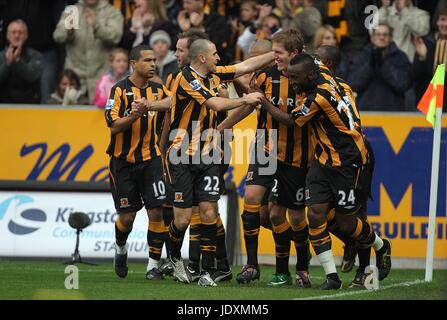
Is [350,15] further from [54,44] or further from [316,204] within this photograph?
[316,204]

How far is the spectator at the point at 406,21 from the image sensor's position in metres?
16.6

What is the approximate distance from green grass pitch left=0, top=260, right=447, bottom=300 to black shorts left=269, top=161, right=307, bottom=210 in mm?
830

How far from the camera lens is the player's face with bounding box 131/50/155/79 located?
1253 cm

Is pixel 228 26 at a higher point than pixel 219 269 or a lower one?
higher

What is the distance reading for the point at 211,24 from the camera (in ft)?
54.9

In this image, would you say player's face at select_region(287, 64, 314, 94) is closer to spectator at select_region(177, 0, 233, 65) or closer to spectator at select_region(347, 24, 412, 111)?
spectator at select_region(347, 24, 412, 111)

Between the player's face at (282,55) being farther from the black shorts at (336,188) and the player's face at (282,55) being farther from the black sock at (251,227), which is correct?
the black sock at (251,227)

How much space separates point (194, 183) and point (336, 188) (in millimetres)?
1466

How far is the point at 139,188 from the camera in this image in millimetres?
12734

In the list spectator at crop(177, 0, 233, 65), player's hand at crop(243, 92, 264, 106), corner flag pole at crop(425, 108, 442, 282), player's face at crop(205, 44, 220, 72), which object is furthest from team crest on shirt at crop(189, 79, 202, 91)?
spectator at crop(177, 0, 233, 65)

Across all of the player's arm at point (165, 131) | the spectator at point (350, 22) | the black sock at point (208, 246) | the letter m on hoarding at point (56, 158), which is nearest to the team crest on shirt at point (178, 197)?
the black sock at point (208, 246)

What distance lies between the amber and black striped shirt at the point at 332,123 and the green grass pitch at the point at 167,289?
1256mm
